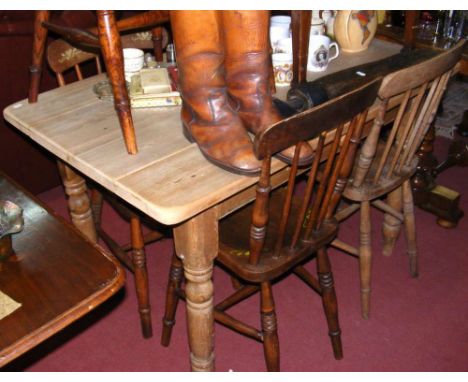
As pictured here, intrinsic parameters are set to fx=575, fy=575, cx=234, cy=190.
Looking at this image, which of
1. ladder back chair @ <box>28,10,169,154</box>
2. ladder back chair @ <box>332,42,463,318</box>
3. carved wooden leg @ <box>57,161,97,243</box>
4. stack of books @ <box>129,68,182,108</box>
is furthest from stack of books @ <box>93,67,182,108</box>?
ladder back chair @ <box>332,42,463,318</box>

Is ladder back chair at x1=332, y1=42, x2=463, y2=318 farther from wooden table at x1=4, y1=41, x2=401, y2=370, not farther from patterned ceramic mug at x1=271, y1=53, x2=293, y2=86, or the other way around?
patterned ceramic mug at x1=271, y1=53, x2=293, y2=86

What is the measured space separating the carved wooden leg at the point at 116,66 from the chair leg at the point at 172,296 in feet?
1.45

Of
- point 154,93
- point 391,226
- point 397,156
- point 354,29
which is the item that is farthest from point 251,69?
point 391,226

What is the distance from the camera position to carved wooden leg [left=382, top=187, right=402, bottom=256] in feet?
6.50

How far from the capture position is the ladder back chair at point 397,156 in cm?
142

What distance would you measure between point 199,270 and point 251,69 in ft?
1.51

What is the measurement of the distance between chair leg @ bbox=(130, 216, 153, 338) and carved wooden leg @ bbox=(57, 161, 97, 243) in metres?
0.15

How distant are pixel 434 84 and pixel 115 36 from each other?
856mm

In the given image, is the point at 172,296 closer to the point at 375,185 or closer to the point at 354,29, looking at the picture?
the point at 375,185

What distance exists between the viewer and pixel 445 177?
2.62m

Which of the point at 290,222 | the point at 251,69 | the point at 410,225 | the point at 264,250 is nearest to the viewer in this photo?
the point at 251,69

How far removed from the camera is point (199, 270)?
130cm

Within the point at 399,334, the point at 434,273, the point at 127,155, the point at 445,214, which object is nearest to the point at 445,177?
the point at 445,214

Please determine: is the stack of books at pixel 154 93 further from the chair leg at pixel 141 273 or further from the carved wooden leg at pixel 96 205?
the carved wooden leg at pixel 96 205
